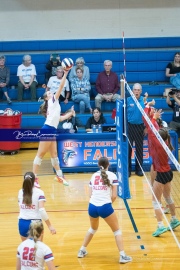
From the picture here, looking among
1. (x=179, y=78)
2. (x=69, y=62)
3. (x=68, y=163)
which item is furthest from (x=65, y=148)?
(x=179, y=78)

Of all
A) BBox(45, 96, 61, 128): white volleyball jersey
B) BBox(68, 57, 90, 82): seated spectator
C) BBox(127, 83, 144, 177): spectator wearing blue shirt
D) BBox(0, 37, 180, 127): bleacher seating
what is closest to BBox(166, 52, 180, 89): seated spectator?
BBox(0, 37, 180, 127): bleacher seating

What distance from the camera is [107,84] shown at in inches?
741

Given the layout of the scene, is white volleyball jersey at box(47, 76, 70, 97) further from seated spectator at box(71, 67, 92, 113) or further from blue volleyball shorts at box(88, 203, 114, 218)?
blue volleyball shorts at box(88, 203, 114, 218)

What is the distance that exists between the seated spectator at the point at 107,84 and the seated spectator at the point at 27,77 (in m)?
1.96

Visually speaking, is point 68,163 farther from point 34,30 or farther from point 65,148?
point 34,30

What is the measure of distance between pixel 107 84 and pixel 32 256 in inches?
463

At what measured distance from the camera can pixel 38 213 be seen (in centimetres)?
903

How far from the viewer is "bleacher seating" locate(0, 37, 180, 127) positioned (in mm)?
20250

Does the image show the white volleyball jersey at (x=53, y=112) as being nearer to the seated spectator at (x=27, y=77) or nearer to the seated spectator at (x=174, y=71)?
the seated spectator at (x=27, y=77)

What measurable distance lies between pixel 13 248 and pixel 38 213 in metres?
1.71

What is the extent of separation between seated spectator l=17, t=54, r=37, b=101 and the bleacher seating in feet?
2.55

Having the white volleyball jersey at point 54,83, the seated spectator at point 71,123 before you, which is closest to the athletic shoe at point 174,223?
the seated spectator at point 71,123

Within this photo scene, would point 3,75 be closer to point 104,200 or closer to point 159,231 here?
point 159,231

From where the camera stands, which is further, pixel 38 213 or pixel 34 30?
pixel 34 30
